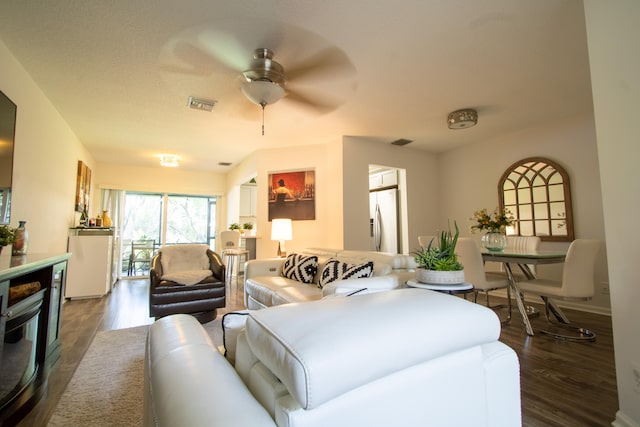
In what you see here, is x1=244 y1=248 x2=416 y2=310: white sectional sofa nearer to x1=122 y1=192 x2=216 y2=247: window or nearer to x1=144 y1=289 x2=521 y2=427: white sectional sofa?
x1=144 y1=289 x2=521 y2=427: white sectional sofa

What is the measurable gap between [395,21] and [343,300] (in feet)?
6.51

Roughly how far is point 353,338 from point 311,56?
7.69 ft

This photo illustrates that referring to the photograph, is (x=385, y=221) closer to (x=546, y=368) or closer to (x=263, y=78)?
(x=546, y=368)

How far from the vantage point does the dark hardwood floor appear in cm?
162

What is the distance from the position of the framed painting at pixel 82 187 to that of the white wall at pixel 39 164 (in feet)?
0.88

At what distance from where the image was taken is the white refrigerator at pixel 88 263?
4.34m

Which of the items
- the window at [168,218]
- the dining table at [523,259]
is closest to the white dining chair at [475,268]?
the dining table at [523,259]

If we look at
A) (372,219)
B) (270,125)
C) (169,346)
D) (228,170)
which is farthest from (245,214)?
(169,346)

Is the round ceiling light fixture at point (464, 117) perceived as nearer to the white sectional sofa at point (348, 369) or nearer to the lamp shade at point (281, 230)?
the lamp shade at point (281, 230)

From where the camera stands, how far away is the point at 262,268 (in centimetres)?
348

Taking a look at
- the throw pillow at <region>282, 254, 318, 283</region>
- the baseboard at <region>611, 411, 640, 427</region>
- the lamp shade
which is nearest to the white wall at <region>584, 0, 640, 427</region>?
the baseboard at <region>611, 411, 640, 427</region>

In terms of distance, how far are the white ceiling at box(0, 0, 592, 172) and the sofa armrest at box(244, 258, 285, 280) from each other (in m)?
1.81

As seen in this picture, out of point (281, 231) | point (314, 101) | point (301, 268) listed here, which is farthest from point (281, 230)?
point (314, 101)

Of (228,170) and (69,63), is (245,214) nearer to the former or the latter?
(228,170)
